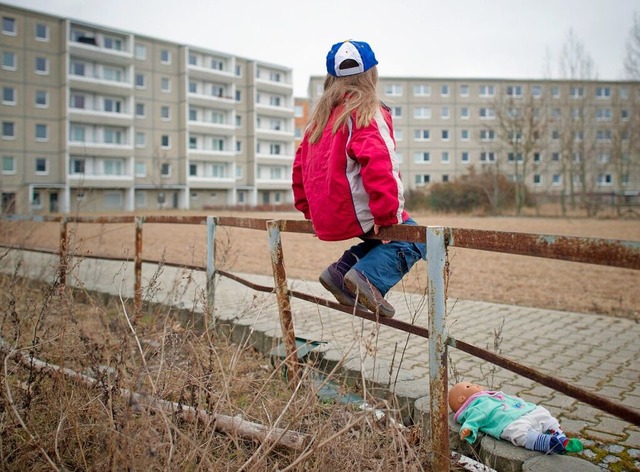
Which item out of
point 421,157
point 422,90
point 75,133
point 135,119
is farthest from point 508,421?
point 422,90

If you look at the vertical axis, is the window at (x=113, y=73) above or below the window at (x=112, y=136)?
above

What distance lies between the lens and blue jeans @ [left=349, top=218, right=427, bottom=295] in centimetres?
263

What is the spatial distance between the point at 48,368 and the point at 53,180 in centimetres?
5028

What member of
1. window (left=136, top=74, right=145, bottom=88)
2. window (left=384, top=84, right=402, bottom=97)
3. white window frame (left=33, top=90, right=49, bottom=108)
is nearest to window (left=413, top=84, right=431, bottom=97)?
window (left=384, top=84, right=402, bottom=97)

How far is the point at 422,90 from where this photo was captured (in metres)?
66.6

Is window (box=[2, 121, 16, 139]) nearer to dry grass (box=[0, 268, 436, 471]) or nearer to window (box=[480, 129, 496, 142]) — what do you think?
window (box=[480, 129, 496, 142])

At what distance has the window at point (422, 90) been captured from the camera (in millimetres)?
66500

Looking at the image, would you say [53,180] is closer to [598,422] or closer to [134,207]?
[134,207]

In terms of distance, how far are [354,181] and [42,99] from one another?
52470mm

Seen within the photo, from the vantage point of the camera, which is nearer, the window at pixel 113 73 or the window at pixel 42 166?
the window at pixel 42 166

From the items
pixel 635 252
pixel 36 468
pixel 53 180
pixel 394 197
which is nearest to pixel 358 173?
pixel 394 197

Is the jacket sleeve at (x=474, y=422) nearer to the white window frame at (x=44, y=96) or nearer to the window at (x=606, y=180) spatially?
the white window frame at (x=44, y=96)

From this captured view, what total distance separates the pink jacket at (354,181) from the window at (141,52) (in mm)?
56572

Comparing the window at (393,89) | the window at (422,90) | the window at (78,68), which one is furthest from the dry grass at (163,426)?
the window at (422,90)
